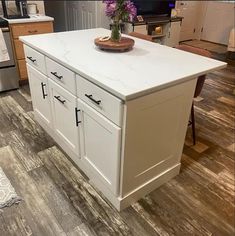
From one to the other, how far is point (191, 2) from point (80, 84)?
17.1ft

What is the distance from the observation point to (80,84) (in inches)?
60.7

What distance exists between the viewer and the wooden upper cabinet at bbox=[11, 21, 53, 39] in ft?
9.98

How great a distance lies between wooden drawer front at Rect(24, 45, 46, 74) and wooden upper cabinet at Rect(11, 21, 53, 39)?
105cm

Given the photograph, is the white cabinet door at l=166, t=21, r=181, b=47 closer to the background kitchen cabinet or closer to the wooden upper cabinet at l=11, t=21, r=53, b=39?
the background kitchen cabinet

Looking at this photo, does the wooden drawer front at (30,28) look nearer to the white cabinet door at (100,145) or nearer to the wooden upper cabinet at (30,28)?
the wooden upper cabinet at (30,28)

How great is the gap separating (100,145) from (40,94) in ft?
3.30

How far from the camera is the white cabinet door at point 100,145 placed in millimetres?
1424

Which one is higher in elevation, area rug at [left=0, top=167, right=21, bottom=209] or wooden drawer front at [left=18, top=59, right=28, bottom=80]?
wooden drawer front at [left=18, top=59, right=28, bottom=80]

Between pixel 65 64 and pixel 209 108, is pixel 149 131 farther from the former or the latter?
pixel 209 108

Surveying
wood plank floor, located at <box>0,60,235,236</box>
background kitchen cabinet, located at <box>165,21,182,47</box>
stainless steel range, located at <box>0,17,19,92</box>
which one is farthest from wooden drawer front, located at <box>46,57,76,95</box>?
background kitchen cabinet, located at <box>165,21,182,47</box>

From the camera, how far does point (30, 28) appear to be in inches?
124

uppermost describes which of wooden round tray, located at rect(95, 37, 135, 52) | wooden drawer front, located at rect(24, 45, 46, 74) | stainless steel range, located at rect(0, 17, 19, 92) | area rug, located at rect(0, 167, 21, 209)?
wooden round tray, located at rect(95, 37, 135, 52)

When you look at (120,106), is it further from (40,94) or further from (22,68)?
(22,68)

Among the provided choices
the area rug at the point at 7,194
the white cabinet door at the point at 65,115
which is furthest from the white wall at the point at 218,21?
→ the area rug at the point at 7,194
